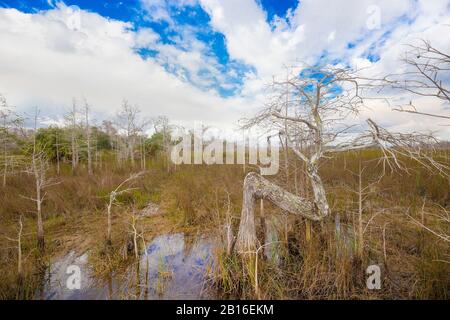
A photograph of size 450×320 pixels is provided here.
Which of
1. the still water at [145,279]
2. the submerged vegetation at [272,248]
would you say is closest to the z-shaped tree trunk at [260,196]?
the submerged vegetation at [272,248]

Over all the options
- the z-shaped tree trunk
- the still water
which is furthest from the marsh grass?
the z-shaped tree trunk

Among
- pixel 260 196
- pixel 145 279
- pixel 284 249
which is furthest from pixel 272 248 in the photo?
pixel 145 279

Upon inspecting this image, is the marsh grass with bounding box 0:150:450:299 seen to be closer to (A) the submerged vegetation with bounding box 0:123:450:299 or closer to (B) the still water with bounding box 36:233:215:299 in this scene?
(A) the submerged vegetation with bounding box 0:123:450:299

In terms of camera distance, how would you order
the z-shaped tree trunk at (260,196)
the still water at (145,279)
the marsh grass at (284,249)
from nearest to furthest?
the marsh grass at (284,249), the still water at (145,279), the z-shaped tree trunk at (260,196)

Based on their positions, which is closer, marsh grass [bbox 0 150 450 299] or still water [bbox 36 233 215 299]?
marsh grass [bbox 0 150 450 299]

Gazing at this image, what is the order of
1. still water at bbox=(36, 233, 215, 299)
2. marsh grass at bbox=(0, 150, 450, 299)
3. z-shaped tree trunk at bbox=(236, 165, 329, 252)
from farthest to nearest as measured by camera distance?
z-shaped tree trunk at bbox=(236, 165, 329, 252), still water at bbox=(36, 233, 215, 299), marsh grass at bbox=(0, 150, 450, 299)

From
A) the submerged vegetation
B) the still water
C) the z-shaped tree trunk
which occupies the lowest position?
the still water

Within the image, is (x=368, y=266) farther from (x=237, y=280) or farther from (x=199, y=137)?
(x=199, y=137)

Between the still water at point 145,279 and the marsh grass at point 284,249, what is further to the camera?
the still water at point 145,279

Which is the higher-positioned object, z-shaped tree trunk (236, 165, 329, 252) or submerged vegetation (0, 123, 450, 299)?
z-shaped tree trunk (236, 165, 329, 252)

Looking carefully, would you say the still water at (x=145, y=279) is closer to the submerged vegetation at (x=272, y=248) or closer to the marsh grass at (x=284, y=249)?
the submerged vegetation at (x=272, y=248)

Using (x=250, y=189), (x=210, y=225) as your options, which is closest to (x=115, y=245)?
(x=210, y=225)

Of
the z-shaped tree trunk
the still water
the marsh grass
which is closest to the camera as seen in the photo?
the marsh grass
